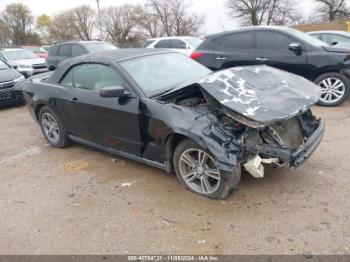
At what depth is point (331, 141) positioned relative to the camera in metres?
4.91

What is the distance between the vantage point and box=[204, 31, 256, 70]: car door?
7.38 metres

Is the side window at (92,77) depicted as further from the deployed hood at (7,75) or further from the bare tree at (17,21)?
the bare tree at (17,21)

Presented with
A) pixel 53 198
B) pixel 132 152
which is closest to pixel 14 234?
pixel 53 198

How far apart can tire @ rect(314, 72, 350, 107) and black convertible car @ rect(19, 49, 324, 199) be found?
2966 mm

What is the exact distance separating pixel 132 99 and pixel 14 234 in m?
1.87

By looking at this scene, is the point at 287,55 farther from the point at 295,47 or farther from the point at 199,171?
the point at 199,171

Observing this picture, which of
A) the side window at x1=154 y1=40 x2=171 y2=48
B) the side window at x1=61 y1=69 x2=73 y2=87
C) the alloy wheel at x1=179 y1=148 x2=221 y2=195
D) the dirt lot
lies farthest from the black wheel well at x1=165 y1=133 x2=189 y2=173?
the side window at x1=154 y1=40 x2=171 y2=48

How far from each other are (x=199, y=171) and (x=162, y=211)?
58 centimetres

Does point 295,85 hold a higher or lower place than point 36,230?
higher

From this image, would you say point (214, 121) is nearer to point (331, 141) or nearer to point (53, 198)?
point (53, 198)

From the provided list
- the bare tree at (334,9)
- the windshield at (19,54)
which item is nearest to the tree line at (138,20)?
the bare tree at (334,9)

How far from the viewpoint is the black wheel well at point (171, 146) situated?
11.7ft

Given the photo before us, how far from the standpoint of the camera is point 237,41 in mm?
7570

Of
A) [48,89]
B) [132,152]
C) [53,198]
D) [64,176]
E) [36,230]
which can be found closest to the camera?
[36,230]
